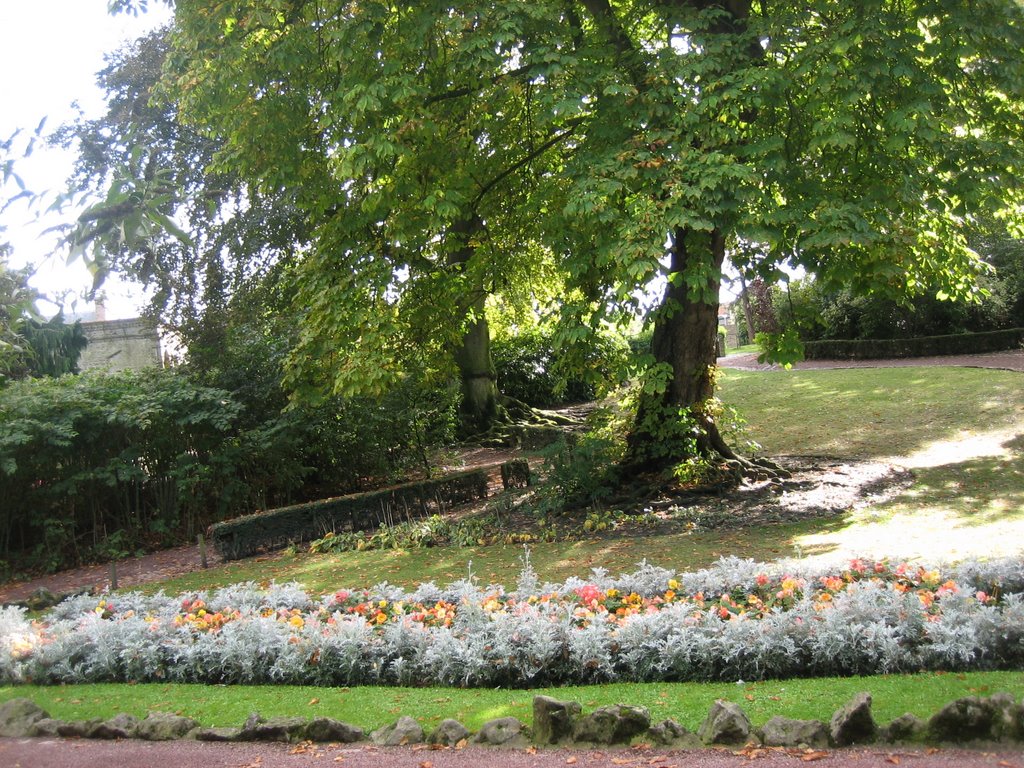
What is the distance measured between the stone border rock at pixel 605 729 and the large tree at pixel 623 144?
5416mm

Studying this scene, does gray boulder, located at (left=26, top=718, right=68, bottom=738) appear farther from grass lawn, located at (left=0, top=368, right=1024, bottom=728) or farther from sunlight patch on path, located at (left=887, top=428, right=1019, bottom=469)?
sunlight patch on path, located at (left=887, top=428, right=1019, bottom=469)

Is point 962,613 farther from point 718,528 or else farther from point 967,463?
point 967,463

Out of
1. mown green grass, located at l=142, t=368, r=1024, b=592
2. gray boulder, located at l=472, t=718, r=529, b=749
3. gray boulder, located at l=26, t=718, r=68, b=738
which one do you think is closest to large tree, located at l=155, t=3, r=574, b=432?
mown green grass, located at l=142, t=368, r=1024, b=592

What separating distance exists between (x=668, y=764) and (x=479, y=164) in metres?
9.80

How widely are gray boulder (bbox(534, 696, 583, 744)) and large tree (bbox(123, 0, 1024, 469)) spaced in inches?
211

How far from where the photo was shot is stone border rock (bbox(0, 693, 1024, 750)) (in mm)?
4277

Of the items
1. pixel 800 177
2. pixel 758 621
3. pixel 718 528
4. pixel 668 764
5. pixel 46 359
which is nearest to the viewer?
pixel 668 764

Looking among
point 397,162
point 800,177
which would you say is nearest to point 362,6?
point 397,162

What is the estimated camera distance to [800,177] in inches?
404

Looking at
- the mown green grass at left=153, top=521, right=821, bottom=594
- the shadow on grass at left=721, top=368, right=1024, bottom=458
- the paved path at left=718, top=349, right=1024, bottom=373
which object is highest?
the paved path at left=718, top=349, right=1024, bottom=373

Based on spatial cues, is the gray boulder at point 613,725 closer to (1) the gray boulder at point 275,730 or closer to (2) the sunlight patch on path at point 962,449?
(1) the gray boulder at point 275,730

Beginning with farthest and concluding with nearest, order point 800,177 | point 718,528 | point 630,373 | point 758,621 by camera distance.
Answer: point 630,373, point 718,528, point 800,177, point 758,621

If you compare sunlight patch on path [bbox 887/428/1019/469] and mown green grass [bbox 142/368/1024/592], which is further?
sunlight patch on path [bbox 887/428/1019/469]

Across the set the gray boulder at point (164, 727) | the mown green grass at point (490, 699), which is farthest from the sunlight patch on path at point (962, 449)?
the gray boulder at point (164, 727)
